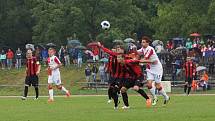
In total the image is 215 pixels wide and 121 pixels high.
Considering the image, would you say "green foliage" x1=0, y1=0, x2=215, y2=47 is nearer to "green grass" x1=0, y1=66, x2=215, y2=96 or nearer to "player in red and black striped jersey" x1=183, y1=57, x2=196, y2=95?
"green grass" x1=0, y1=66, x2=215, y2=96

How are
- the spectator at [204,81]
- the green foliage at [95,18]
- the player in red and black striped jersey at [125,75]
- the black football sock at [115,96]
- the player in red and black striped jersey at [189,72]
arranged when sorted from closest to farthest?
the player in red and black striped jersey at [125,75], the black football sock at [115,96], the player in red and black striped jersey at [189,72], the spectator at [204,81], the green foliage at [95,18]

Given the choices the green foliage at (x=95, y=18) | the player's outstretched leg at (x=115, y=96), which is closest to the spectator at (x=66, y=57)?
the green foliage at (x=95, y=18)

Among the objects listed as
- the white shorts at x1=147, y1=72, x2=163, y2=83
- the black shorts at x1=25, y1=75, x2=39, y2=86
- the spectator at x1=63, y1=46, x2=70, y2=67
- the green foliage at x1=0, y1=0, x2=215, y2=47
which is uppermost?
the green foliage at x1=0, y1=0, x2=215, y2=47

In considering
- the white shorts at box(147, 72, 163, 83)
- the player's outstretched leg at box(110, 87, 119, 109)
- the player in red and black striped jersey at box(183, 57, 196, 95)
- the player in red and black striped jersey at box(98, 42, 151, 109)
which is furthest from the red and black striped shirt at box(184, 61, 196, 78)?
the player in red and black striped jersey at box(98, 42, 151, 109)

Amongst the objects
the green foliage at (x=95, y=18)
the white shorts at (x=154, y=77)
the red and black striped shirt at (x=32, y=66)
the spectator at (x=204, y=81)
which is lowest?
the spectator at (x=204, y=81)

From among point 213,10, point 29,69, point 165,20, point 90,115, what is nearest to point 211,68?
point 213,10

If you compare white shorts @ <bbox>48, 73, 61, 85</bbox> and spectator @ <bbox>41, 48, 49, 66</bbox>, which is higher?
spectator @ <bbox>41, 48, 49, 66</bbox>

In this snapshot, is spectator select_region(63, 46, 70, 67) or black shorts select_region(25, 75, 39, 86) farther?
spectator select_region(63, 46, 70, 67)

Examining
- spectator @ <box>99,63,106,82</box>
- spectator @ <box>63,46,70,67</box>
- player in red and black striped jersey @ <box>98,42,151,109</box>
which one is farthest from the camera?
spectator @ <box>63,46,70,67</box>

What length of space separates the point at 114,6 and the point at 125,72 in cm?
4709

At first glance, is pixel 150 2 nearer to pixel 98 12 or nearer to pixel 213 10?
pixel 98 12

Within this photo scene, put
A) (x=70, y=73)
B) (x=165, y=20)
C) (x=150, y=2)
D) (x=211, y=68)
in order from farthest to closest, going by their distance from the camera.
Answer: (x=150, y=2) < (x=165, y=20) < (x=70, y=73) < (x=211, y=68)

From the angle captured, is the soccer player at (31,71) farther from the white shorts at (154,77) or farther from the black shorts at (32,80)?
the white shorts at (154,77)

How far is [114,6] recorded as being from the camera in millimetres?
70188
